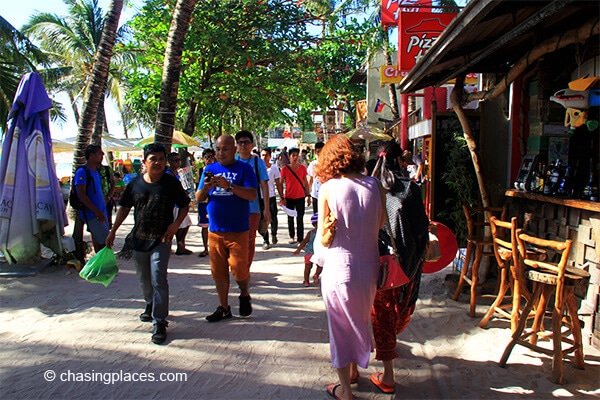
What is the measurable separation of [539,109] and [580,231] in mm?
1504

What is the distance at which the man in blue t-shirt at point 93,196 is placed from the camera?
19.9 ft

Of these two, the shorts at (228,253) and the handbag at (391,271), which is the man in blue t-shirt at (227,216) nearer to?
the shorts at (228,253)

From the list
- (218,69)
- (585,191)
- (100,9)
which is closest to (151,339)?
(585,191)

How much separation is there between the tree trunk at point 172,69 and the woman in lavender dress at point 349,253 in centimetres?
560

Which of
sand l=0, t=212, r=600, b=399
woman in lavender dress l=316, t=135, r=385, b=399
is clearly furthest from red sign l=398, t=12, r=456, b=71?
woman in lavender dress l=316, t=135, r=385, b=399

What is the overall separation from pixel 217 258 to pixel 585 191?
11.4 feet

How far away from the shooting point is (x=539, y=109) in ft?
16.1

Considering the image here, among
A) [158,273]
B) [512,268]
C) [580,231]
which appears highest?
[580,231]

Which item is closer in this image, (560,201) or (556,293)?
(556,293)

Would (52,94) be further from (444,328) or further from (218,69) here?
(444,328)

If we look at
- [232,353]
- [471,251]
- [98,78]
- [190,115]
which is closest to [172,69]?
[98,78]

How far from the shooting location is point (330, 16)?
1187 cm

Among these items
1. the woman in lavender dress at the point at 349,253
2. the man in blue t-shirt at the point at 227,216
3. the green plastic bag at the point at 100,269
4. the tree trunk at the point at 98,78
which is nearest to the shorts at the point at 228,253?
the man in blue t-shirt at the point at 227,216

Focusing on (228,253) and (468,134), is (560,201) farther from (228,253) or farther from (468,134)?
(228,253)
